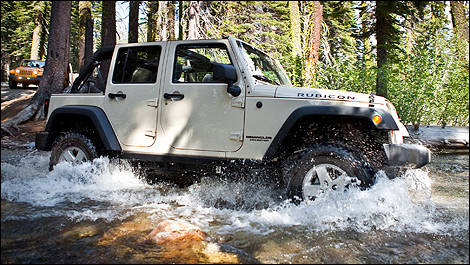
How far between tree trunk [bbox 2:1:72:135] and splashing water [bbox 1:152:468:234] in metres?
6.99

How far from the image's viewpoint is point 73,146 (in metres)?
5.02

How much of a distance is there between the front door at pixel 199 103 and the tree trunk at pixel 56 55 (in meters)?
8.28

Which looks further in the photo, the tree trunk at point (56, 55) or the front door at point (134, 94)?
the tree trunk at point (56, 55)

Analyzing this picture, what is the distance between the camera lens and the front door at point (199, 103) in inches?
162

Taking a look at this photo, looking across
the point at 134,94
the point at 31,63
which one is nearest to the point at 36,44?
the point at 31,63

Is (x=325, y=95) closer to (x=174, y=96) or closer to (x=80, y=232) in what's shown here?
(x=174, y=96)

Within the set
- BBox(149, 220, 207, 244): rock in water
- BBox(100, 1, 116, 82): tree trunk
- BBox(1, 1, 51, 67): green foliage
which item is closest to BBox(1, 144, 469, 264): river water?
BBox(149, 220, 207, 244): rock in water

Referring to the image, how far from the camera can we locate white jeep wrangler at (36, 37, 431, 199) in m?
3.71

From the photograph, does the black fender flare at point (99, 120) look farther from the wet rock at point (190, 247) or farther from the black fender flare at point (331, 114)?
the black fender flare at point (331, 114)

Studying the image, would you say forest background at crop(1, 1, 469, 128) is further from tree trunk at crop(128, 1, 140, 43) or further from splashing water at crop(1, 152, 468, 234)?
splashing water at crop(1, 152, 468, 234)

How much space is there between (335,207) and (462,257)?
1.15 meters

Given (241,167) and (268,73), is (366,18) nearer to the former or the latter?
(268,73)

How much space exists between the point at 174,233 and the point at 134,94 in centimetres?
224


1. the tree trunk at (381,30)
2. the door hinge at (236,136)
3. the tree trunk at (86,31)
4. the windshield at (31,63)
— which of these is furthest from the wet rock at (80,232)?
the windshield at (31,63)
